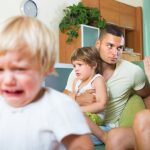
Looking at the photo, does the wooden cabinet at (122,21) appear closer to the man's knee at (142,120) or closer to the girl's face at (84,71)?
the girl's face at (84,71)

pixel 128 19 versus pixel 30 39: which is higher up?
pixel 128 19

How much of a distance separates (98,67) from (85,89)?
0.16 meters

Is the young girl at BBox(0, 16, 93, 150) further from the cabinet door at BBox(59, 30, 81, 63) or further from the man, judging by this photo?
the cabinet door at BBox(59, 30, 81, 63)

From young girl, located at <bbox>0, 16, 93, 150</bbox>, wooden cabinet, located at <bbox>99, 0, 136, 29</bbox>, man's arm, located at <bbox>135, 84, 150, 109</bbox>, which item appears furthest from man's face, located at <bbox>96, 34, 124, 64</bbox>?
wooden cabinet, located at <bbox>99, 0, 136, 29</bbox>

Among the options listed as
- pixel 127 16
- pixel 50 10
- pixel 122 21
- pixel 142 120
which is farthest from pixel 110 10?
pixel 142 120

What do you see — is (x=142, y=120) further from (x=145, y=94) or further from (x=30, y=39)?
(x=30, y=39)

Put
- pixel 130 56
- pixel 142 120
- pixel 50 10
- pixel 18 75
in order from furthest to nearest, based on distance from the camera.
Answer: pixel 130 56
pixel 50 10
pixel 142 120
pixel 18 75

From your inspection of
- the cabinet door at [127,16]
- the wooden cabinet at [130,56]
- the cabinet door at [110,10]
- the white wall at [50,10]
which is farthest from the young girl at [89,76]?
the cabinet door at [127,16]

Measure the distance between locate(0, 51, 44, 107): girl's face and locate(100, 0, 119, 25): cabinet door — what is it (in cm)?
457

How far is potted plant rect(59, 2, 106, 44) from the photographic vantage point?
4328 millimetres

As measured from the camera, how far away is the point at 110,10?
536 cm

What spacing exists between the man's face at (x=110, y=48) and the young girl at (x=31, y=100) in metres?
1.15

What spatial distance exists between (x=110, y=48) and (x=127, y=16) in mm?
4100

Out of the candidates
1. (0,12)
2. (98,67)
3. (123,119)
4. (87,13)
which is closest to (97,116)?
(123,119)
